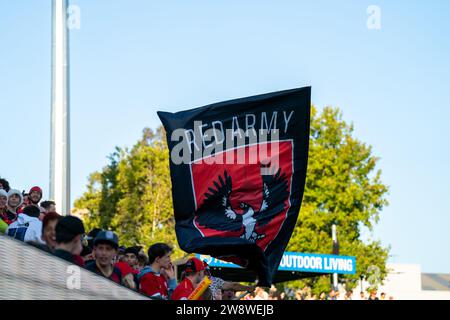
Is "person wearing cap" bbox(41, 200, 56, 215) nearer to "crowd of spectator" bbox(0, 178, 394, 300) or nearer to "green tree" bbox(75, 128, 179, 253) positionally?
"crowd of spectator" bbox(0, 178, 394, 300)

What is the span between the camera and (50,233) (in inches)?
234

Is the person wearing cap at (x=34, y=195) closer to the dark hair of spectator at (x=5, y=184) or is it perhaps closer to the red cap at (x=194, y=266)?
the dark hair of spectator at (x=5, y=184)

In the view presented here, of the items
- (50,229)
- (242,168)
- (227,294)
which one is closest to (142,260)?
(227,294)

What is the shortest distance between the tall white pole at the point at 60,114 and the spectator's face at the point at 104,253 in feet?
15.3

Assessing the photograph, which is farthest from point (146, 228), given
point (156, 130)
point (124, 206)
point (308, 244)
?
point (156, 130)

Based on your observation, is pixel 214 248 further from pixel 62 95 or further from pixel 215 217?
pixel 62 95

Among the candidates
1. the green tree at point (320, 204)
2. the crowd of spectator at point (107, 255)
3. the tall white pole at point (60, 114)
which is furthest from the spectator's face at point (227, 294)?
the green tree at point (320, 204)

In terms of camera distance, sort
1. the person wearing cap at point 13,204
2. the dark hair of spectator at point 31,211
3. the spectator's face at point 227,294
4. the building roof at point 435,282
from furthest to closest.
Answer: the building roof at point 435,282, the person wearing cap at point 13,204, the dark hair of spectator at point 31,211, the spectator's face at point 227,294

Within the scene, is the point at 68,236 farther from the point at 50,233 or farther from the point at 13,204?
the point at 13,204

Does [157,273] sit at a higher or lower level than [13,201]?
lower

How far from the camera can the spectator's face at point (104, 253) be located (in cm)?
696

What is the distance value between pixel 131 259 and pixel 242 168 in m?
1.56

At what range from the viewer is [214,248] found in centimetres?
845
